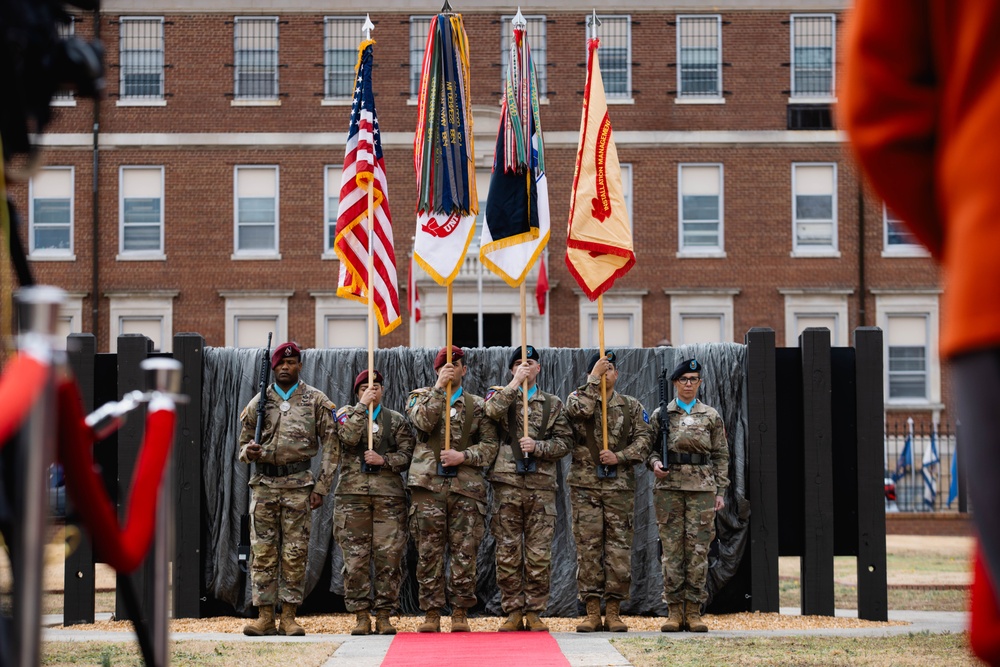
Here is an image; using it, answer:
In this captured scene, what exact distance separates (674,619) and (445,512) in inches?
85.6

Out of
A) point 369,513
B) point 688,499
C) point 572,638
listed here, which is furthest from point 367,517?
point 688,499

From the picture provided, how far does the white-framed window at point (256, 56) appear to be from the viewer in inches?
1328

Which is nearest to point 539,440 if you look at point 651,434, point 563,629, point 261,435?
point 651,434

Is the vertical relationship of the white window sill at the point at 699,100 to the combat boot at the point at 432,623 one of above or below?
above

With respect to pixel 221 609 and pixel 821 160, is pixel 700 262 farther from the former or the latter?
pixel 221 609

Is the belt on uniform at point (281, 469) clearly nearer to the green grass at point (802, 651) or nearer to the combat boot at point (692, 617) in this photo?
the green grass at point (802, 651)

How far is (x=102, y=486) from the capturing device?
10.9ft

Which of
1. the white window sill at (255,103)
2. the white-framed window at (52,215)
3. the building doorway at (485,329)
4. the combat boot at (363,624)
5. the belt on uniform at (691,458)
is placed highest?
the white window sill at (255,103)

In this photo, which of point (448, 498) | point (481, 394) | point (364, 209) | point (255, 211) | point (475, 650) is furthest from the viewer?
point (255, 211)

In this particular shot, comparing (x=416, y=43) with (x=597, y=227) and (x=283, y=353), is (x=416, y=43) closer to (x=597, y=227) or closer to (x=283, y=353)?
(x=597, y=227)

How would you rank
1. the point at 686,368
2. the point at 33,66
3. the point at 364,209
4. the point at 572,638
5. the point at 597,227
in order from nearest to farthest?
the point at 33,66 < the point at 572,638 < the point at 686,368 < the point at 597,227 < the point at 364,209

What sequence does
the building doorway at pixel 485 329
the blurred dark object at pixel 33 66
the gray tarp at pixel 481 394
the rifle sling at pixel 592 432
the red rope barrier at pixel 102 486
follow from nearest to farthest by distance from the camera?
1. the red rope barrier at pixel 102 486
2. the blurred dark object at pixel 33 66
3. the rifle sling at pixel 592 432
4. the gray tarp at pixel 481 394
5. the building doorway at pixel 485 329

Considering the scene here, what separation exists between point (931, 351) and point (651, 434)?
24.5 metres

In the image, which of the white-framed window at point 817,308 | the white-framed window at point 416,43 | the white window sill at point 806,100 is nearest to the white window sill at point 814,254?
the white-framed window at point 817,308
